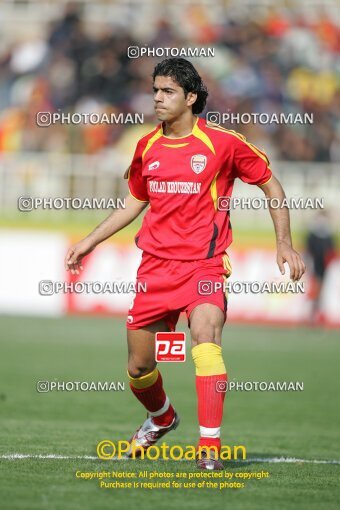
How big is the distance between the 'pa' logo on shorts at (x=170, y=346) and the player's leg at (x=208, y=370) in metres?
0.22

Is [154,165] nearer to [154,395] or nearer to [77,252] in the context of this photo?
[77,252]

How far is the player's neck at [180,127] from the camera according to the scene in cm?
710

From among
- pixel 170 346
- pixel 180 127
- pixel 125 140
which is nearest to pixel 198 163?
pixel 180 127

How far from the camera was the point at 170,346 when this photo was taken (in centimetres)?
708

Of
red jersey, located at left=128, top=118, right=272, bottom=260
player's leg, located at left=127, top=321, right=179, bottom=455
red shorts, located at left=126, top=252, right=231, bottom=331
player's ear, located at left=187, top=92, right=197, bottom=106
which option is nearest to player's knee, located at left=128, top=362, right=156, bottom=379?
player's leg, located at left=127, top=321, right=179, bottom=455

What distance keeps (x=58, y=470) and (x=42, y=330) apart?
47.9ft

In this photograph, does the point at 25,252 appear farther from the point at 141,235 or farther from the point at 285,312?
the point at 141,235

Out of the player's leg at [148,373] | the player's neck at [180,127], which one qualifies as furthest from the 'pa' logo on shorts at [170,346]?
the player's neck at [180,127]

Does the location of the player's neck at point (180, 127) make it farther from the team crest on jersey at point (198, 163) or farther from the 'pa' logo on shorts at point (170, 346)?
the 'pa' logo on shorts at point (170, 346)

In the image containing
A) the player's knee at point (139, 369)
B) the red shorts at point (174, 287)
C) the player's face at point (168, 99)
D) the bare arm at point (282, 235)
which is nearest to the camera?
the bare arm at point (282, 235)

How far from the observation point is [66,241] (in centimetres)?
2384

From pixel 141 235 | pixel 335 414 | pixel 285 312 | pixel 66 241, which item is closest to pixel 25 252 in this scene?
pixel 66 241

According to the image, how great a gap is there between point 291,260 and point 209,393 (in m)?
0.97

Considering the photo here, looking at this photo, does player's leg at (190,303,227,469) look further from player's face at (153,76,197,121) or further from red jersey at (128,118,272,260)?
player's face at (153,76,197,121)
